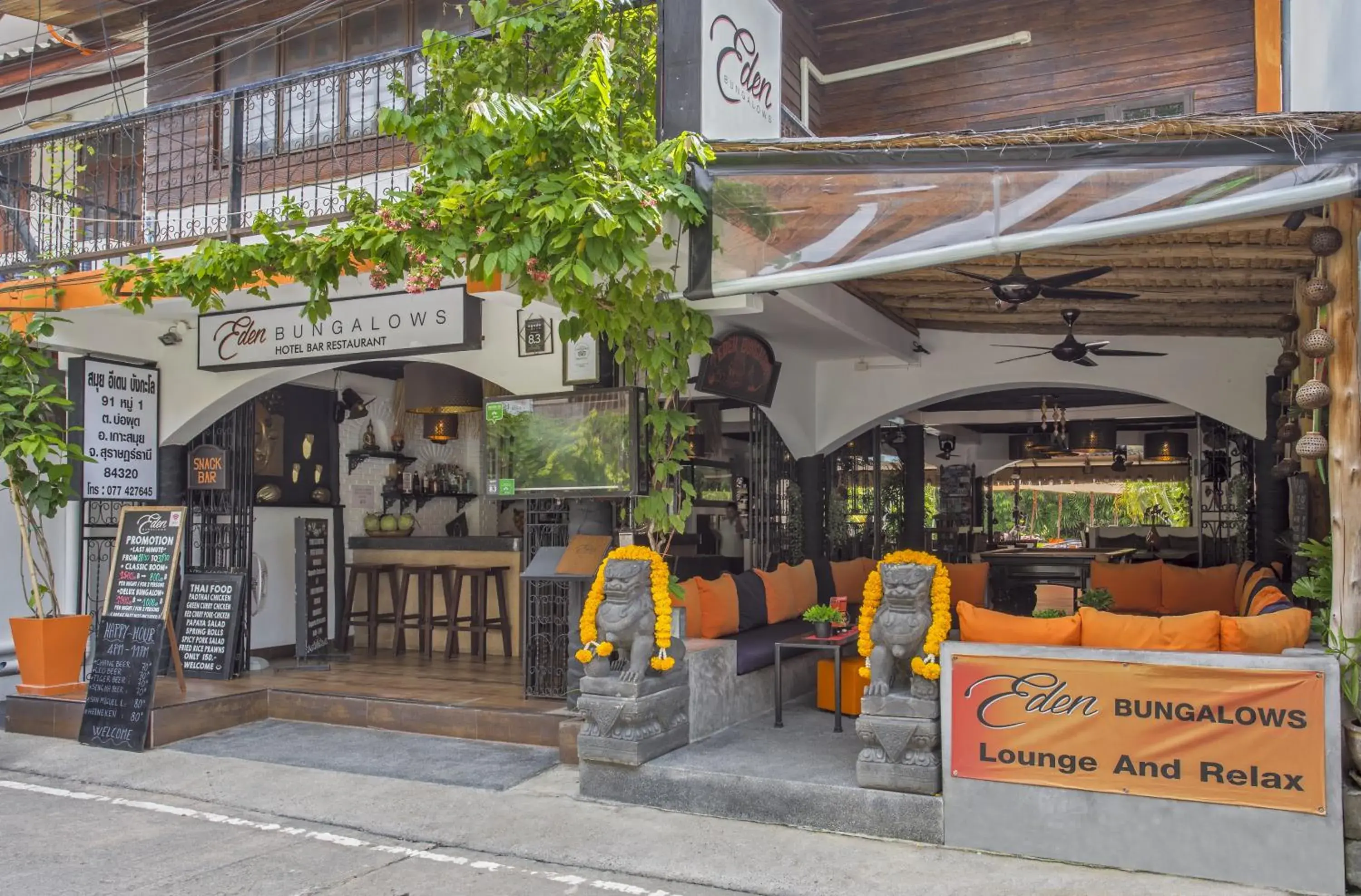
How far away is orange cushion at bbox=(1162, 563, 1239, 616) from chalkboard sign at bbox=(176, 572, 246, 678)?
7.83 metres

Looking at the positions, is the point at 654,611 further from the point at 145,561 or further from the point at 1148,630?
the point at 145,561

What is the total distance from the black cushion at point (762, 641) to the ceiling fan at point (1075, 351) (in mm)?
2677

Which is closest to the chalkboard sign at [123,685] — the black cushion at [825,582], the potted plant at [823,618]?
the potted plant at [823,618]

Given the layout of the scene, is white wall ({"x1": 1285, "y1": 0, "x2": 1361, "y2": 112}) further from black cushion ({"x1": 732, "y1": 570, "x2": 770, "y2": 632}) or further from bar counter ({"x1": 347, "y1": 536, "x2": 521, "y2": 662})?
bar counter ({"x1": 347, "y1": 536, "x2": 521, "y2": 662})

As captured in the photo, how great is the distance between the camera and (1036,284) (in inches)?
251

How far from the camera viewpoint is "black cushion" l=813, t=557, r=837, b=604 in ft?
31.7

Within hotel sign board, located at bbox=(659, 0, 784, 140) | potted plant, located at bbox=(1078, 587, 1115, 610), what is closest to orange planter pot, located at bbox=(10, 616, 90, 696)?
hotel sign board, located at bbox=(659, 0, 784, 140)

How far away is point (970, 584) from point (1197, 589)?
6.48 ft

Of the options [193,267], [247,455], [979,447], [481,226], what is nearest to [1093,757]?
[481,226]

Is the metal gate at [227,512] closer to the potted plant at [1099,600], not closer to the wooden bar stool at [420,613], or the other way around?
the wooden bar stool at [420,613]

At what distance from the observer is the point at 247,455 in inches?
368

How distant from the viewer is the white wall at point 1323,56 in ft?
18.6

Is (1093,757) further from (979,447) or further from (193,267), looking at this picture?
(979,447)

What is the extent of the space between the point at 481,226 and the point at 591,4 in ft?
4.90
